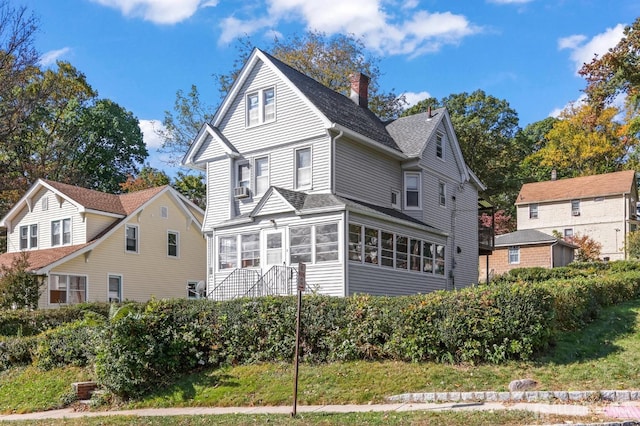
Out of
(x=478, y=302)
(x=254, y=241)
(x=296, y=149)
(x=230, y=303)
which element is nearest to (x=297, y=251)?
(x=254, y=241)

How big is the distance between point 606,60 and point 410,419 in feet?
51.2

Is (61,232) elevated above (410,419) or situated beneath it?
elevated above

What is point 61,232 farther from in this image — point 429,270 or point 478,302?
point 478,302

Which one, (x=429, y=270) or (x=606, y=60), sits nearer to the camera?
(x=606, y=60)

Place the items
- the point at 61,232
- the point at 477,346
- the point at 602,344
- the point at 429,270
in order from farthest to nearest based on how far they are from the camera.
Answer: the point at 61,232, the point at 429,270, the point at 602,344, the point at 477,346

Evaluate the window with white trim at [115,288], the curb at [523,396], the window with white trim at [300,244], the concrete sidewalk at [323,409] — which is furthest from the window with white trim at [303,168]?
the window with white trim at [115,288]

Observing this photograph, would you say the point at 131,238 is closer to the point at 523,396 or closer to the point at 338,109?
the point at 338,109

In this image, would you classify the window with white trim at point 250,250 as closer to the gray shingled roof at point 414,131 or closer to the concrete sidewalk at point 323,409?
the gray shingled roof at point 414,131

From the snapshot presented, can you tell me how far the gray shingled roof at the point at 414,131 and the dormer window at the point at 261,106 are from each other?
5.65 metres

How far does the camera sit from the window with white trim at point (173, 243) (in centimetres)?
3309

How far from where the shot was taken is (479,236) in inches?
1253

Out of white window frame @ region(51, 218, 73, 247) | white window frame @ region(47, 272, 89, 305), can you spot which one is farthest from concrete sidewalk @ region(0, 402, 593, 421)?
white window frame @ region(51, 218, 73, 247)

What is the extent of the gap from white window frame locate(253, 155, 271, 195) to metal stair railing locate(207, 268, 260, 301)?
3291 millimetres

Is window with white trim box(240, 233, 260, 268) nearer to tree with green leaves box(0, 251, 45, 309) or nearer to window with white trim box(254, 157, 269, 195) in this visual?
window with white trim box(254, 157, 269, 195)
